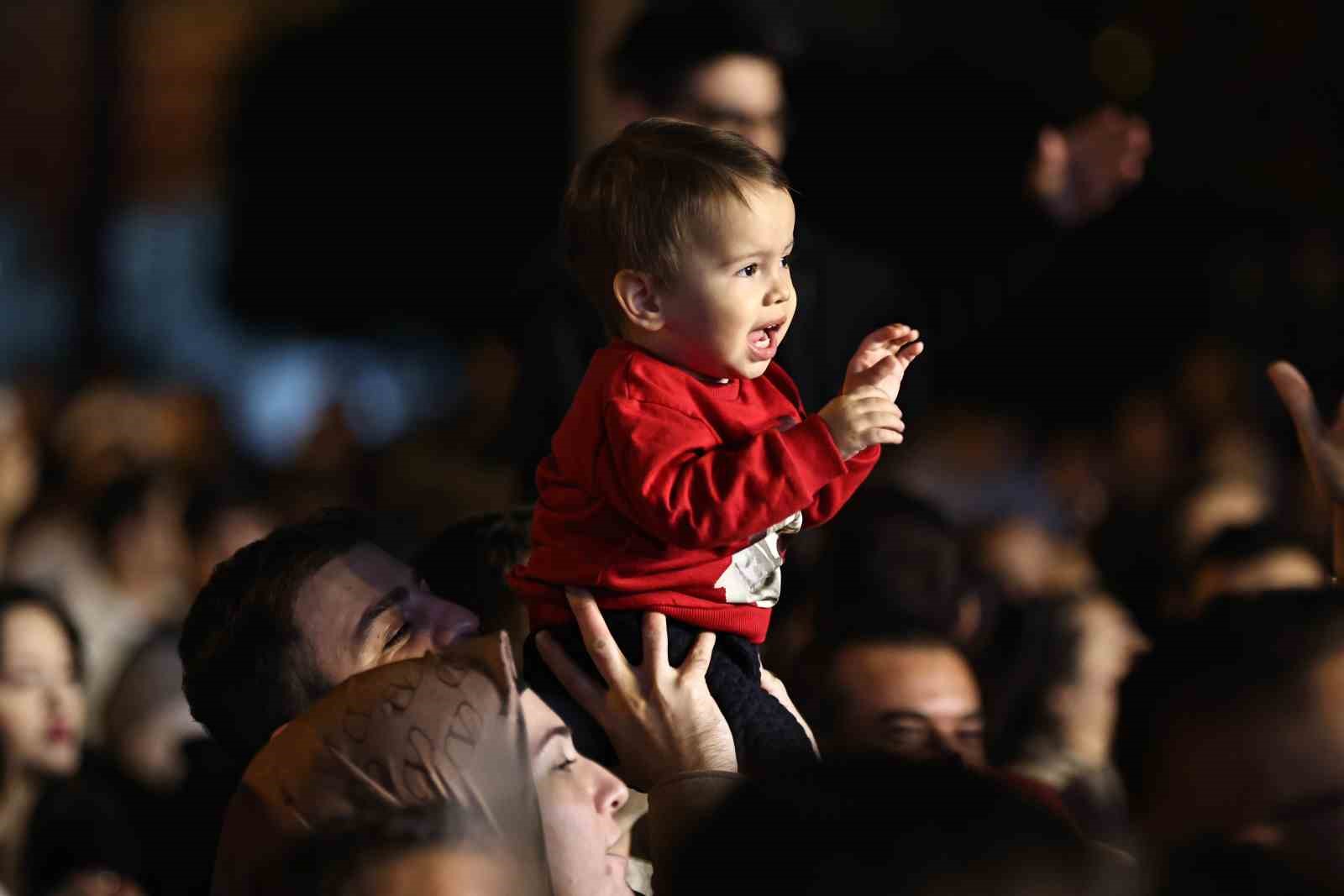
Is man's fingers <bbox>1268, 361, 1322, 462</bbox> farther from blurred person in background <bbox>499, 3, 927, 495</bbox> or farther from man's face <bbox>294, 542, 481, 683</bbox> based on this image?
man's face <bbox>294, 542, 481, 683</bbox>

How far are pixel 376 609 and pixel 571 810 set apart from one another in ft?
1.40

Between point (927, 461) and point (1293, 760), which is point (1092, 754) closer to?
point (1293, 760)

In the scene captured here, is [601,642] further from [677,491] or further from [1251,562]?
[1251,562]

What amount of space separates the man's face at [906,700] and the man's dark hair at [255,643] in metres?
0.92

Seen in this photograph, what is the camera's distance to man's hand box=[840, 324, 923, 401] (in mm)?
2082

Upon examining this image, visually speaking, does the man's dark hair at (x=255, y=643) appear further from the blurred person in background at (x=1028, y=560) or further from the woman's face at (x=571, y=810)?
the blurred person in background at (x=1028, y=560)

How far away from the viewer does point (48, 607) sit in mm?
3969

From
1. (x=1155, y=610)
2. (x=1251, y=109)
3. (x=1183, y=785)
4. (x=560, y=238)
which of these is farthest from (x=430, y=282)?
(x=1183, y=785)

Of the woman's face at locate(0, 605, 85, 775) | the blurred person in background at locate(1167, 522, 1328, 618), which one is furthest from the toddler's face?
the blurred person in background at locate(1167, 522, 1328, 618)

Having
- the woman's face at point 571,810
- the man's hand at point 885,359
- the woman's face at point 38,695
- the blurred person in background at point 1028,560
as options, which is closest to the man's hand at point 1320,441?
the man's hand at point 885,359

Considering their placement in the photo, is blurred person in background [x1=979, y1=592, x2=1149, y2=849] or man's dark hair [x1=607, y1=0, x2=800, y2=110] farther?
blurred person in background [x1=979, y1=592, x2=1149, y2=849]

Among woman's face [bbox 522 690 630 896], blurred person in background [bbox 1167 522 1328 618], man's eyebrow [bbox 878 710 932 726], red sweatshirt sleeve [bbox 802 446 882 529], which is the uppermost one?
red sweatshirt sleeve [bbox 802 446 882 529]

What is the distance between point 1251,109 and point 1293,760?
24.7 feet

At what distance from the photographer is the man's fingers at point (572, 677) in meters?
2.15
